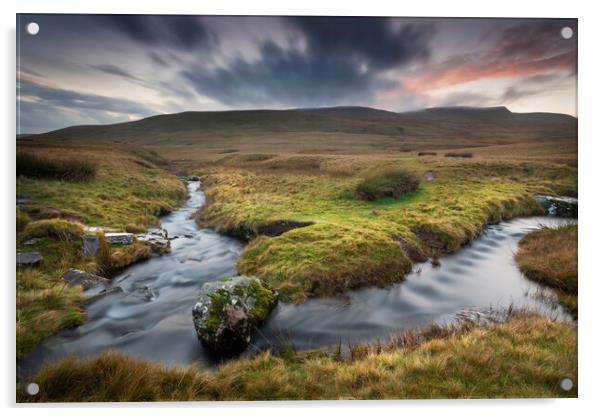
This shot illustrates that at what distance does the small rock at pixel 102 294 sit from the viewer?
16.2 feet

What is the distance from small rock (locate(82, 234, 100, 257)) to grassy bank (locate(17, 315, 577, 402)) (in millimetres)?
2294

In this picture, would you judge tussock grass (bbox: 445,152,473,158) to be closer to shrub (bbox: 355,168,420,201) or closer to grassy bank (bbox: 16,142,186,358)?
shrub (bbox: 355,168,420,201)

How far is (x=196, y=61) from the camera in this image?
5133 millimetres

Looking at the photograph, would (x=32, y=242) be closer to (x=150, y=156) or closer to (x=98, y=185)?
(x=98, y=185)

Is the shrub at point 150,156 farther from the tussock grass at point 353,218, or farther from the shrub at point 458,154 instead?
the shrub at point 458,154

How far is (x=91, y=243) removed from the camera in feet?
18.9

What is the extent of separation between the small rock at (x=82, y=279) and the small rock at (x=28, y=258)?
0.49 m

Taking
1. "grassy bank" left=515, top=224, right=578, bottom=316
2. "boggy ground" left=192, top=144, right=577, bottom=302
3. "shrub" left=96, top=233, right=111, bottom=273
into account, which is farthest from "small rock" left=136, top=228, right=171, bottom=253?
"grassy bank" left=515, top=224, right=578, bottom=316

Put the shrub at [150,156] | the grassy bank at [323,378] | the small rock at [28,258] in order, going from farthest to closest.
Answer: the shrub at [150,156] → the small rock at [28,258] → the grassy bank at [323,378]

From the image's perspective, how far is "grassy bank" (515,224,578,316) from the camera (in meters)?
4.97

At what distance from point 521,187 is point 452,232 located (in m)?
1.68

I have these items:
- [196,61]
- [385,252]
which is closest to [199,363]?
[385,252]

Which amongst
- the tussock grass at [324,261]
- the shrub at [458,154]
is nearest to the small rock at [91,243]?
the tussock grass at [324,261]

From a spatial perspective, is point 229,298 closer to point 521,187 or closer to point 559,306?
point 559,306
